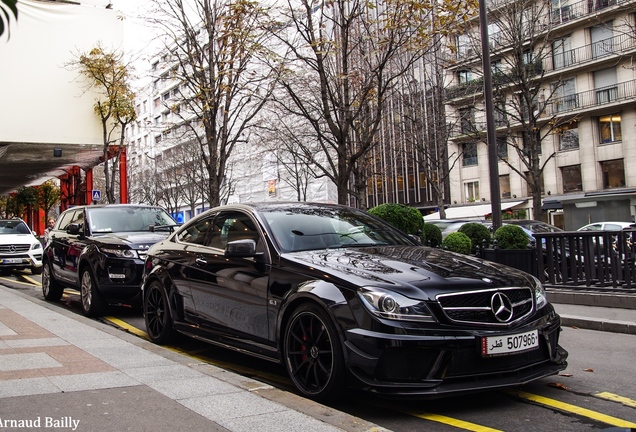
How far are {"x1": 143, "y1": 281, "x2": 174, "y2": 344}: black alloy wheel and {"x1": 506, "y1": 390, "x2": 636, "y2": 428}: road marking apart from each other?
379 centimetres

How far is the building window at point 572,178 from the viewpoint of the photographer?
4097 centimetres

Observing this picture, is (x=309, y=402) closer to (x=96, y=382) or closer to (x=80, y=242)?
(x=96, y=382)

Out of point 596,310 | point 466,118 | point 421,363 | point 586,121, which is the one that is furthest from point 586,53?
point 421,363

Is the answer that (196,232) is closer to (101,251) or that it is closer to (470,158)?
(101,251)

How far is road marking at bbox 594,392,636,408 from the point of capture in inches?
188

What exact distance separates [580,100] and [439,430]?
40.4 m

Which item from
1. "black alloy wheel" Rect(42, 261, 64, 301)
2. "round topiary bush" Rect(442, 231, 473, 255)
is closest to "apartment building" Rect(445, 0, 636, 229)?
"round topiary bush" Rect(442, 231, 473, 255)

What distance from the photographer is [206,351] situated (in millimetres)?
7152

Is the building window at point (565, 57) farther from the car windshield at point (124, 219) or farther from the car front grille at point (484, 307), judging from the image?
the car front grille at point (484, 307)

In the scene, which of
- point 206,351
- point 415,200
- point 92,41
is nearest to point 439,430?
point 206,351

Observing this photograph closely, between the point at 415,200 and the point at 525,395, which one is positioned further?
the point at 415,200

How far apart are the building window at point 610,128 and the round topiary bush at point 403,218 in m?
31.3

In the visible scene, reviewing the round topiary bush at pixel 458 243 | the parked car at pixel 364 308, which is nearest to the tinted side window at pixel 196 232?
the parked car at pixel 364 308

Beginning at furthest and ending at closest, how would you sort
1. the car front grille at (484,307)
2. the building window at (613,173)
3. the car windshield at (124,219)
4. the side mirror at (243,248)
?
the building window at (613,173) < the car windshield at (124,219) < the side mirror at (243,248) < the car front grille at (484,307)
